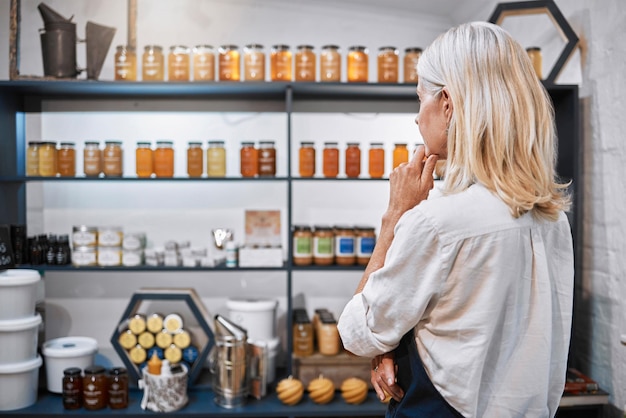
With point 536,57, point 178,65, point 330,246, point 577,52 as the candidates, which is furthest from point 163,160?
point 577,52

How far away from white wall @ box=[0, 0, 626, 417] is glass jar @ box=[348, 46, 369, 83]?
45 centimetres

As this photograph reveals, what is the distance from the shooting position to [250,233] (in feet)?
10.3

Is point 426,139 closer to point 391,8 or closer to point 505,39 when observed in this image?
point 505,39

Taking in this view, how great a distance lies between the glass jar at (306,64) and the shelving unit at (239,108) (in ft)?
0.15

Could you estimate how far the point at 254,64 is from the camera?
117 inches

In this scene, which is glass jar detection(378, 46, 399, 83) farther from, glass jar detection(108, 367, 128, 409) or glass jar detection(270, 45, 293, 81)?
glass jar detection(108, 367, 128, 409)

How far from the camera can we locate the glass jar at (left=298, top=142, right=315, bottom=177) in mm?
3000

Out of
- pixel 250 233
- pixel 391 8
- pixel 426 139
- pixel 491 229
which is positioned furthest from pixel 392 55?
pixel 491 229

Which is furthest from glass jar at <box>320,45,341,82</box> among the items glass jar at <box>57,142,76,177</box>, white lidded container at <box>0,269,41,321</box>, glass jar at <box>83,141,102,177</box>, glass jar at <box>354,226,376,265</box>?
white lidded container at <box>0,269,41,321</box>

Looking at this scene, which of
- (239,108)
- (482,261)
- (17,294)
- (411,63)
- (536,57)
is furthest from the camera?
(239,108)

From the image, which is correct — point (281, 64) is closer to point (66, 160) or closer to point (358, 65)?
point (358, 65)

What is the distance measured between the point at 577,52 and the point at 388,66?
85cm

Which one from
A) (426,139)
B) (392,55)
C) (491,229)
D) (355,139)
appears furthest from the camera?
(355,139)

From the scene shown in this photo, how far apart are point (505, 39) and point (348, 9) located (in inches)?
93.7
